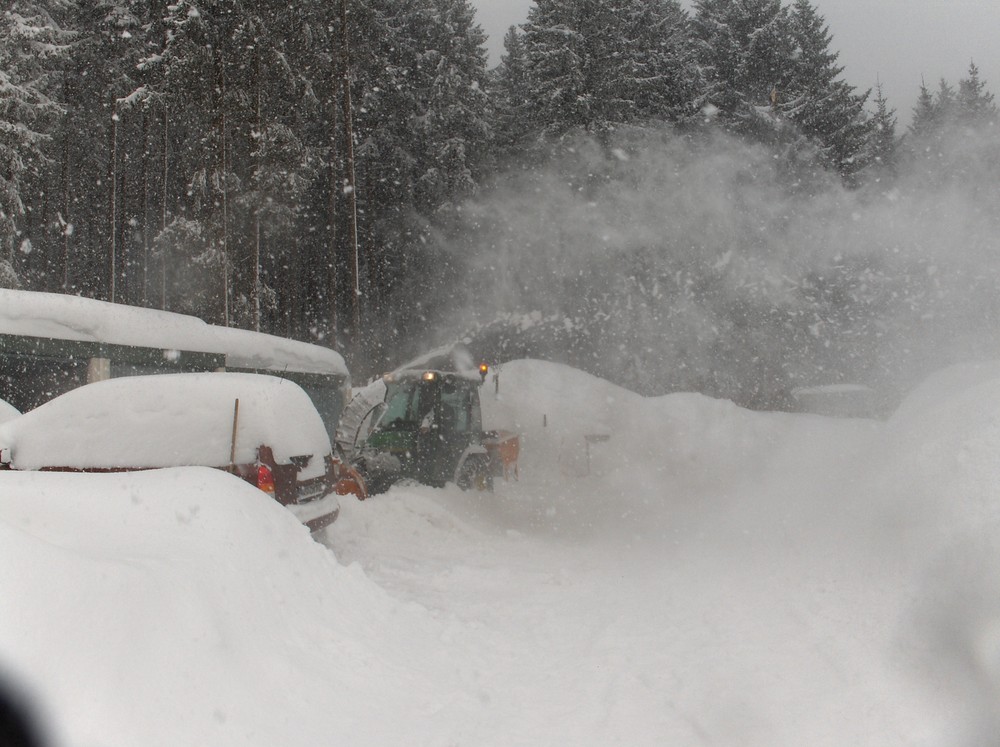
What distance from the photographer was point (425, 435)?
1080cm

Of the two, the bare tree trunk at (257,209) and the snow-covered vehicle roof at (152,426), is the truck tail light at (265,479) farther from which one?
the bare tree trunk at (257,209)

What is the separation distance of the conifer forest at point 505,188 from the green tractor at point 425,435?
36.3 feet

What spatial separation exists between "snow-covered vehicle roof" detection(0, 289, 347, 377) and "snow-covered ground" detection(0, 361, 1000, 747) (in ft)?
18.9

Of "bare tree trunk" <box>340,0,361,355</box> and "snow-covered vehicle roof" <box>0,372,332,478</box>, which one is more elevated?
"bare tree trunk" <box>340,0,361,355</box>

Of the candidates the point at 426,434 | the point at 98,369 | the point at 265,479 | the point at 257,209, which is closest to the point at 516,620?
the point at 265,479

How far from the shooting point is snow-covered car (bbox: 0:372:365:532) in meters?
5.62

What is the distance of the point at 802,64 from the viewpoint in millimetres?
30781

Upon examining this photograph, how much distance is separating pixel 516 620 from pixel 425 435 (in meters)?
5.39

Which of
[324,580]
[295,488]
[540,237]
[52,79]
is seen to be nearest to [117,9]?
[52,79]

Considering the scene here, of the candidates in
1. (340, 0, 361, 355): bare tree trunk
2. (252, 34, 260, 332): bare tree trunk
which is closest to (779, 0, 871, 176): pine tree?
(340, 0, 361, 355): bare tree trunk

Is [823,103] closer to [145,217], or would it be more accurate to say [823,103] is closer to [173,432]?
[145,217]

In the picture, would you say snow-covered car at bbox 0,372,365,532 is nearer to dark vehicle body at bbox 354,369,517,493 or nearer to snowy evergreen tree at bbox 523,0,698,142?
dark vehicle body at bbox 354,369,517,493

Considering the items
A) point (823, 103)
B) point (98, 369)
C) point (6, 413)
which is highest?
point (823, 103)

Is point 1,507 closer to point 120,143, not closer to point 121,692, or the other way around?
point 121,692
